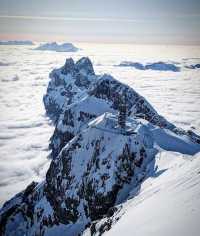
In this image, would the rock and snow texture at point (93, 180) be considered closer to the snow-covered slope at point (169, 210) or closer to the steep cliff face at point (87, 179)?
the steep cliff face at point (87, 179)

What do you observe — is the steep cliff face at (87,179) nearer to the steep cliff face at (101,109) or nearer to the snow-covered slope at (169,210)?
the snow-covered slope at (169,210)

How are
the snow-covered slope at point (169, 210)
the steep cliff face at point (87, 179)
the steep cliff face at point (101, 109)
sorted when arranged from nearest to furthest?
1. the snow-covered slope at point (169, 210)
2. the steep cliff face at point (87, 179)
3. the steep cliff face at point (101, 109)

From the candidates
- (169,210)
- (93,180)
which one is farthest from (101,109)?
(169,210)

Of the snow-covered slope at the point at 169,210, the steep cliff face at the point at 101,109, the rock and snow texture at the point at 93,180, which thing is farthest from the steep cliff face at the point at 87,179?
the steep cliff face at the point at 101,109

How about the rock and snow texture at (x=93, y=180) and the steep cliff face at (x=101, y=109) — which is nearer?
the rock and snow texture at (x=93, y=180)

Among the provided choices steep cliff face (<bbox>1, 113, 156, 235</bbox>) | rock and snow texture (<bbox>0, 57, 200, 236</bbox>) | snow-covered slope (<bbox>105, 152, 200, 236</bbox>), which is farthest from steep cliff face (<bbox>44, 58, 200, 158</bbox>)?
snow-covered slope (<bbox>105, 152, 200, 236</bbox>)

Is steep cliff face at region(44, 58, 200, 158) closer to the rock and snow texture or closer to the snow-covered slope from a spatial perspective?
the rock and snow texture

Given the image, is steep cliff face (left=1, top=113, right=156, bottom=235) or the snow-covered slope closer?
the snow-covered slope

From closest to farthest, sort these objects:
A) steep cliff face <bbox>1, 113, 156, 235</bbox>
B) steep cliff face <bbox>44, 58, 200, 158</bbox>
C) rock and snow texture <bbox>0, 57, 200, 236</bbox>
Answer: rock and snow texture <bbox>0, 57, 200, 236</bbox>
steep cliff face <bbox>1, 113, 156, 235</bbox>
steep cliff face <bbox>44, 58, 200, 158</bbox>

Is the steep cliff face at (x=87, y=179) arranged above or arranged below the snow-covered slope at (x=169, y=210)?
below

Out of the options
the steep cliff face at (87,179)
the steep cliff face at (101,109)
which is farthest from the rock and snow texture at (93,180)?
the steep cliff face at (101,109)

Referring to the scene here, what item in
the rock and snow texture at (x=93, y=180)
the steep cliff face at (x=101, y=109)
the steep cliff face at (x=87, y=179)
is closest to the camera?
the rock and snow texture at (x=93, y=180)

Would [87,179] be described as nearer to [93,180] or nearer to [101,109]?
[93,180]
